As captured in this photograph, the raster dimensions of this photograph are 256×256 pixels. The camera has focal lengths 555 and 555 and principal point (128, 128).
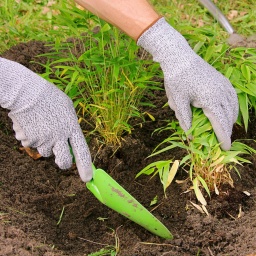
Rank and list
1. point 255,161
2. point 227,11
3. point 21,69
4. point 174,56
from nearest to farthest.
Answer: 1. point 21,69
2. point 174,56
3. point 255,161
4. point 227,11

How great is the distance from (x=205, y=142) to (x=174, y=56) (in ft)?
1.31

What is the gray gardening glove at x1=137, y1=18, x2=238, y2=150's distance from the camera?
7.66ft

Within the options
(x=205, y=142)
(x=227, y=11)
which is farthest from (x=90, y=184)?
(x=227, y=11)

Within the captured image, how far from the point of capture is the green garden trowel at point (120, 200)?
225 centimetres

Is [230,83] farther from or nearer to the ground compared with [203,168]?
farther from the ground

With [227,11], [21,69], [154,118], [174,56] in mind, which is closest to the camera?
[21,69]

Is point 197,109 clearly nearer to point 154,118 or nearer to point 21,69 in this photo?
point 154,118

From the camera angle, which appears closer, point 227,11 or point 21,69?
point 21,69

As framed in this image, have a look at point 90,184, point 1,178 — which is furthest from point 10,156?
point 90,184

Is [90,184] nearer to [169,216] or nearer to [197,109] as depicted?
[169,216]

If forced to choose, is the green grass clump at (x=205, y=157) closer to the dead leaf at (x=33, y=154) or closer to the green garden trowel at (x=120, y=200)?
the green garden trowel at (x=120, y=200)

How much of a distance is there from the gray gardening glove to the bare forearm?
3cm

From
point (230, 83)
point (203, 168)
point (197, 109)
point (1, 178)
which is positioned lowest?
point (1, 178)

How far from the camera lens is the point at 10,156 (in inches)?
108
